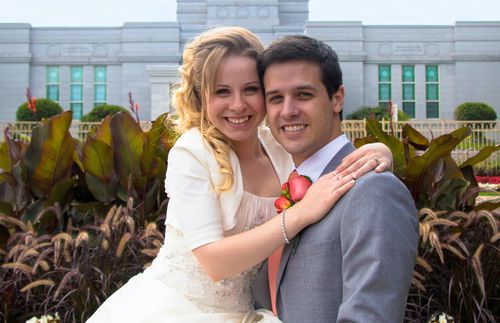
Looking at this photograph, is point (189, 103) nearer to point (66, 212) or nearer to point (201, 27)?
point (66, 212)

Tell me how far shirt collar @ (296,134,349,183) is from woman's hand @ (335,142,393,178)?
122mm

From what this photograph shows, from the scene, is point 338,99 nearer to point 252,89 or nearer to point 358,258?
point 252,89

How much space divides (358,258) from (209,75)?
0.90 m

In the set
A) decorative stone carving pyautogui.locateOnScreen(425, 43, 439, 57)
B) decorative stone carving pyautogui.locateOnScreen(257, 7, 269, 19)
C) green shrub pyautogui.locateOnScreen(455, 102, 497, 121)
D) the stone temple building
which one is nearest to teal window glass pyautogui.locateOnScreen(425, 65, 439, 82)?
the stone temple building

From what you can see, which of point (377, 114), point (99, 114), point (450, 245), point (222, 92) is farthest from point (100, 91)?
point (222, 92)

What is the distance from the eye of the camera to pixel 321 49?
164 centimetres

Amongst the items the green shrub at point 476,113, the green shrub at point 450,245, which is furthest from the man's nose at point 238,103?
the green shrub at point 476,113

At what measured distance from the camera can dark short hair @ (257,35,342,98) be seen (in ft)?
5.33

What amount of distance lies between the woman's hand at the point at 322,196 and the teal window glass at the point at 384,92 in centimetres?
2944

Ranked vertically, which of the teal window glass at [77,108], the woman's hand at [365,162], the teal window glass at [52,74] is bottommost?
the woman's hand at [365,162]

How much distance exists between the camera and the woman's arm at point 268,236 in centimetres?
154

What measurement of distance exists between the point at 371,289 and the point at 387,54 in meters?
30.3

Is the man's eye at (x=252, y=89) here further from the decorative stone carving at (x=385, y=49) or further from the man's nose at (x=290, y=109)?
the decorative stone carving at (x=385, y=49)

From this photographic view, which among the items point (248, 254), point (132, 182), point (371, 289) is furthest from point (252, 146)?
point (132, 182)
